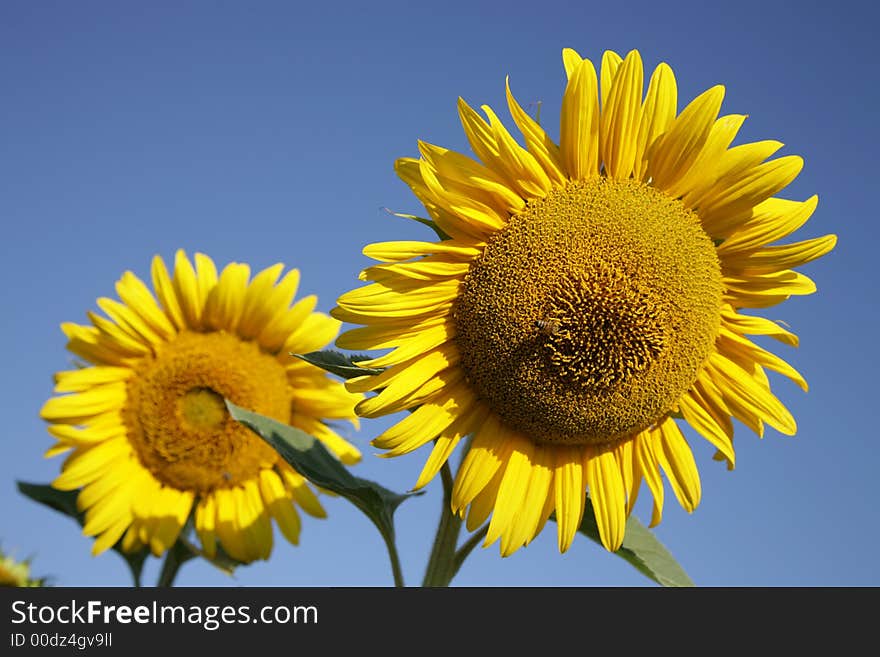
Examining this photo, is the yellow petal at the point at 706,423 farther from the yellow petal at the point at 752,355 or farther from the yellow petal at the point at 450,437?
the yellow petal at the point at 450,437

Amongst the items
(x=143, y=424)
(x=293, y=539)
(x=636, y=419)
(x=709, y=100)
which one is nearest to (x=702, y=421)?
(x=636, y=419)

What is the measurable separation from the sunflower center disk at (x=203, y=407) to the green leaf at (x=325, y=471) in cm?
157

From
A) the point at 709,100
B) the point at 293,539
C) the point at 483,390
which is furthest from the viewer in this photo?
the point at 293,539

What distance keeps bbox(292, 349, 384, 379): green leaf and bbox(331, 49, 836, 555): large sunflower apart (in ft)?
0.41

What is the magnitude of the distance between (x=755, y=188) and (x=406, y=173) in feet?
4.10

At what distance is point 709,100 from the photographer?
317cm

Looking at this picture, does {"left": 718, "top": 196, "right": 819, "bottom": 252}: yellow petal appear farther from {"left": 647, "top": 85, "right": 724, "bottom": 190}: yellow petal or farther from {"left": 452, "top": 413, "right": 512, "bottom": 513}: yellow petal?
{"left": 452, "top": 413, "right": 512, "bottom": 513}: yellow petal

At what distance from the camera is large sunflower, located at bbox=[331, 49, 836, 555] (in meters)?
3.24

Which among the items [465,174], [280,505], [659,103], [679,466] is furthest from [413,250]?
[280,505]

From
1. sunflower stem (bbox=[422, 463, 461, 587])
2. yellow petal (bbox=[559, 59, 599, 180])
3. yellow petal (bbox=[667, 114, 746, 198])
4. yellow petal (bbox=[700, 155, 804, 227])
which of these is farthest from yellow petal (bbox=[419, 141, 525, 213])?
sunflower stem (bbox=[422, 463, 461, 587])

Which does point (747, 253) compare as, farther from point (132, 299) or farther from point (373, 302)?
point (132, 299)

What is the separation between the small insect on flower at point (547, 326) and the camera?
3.22 metres

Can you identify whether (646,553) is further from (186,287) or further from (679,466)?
(186,287)

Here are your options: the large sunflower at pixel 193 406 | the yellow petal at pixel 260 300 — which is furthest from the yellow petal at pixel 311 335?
the yellow petal at pixel 260 300
